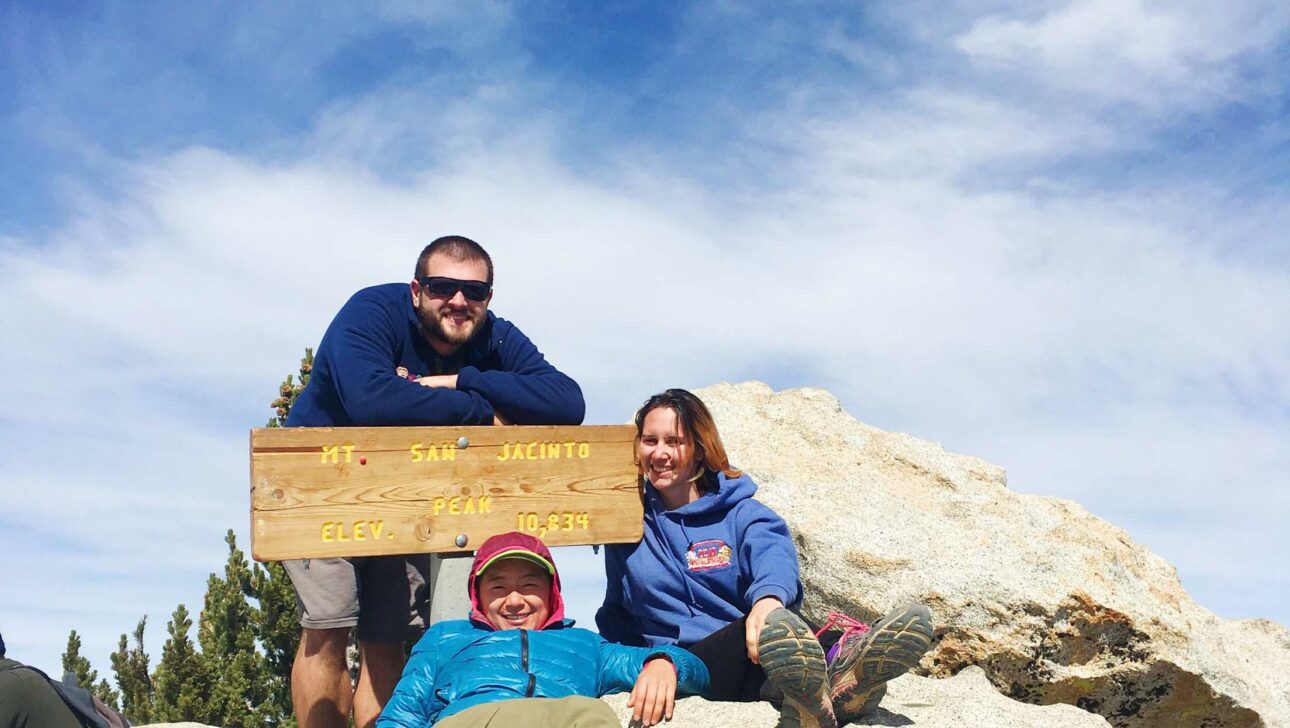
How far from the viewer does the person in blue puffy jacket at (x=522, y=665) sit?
4.07 m

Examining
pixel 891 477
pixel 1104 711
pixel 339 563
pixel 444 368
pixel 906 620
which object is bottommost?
pixel 1104 711

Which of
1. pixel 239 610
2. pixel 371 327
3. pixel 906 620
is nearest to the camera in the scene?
pixel 906 620

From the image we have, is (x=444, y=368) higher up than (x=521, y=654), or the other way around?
(x=444, y=368)

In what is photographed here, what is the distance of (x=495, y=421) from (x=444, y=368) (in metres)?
0.44

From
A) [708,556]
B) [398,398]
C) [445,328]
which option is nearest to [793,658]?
[708,556]

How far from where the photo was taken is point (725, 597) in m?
5.32

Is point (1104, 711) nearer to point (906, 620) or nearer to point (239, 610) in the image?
point (906, 620)

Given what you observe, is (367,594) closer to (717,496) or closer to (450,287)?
(450,287)

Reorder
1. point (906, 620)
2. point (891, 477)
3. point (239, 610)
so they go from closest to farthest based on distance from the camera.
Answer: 1. point (906, 620)
2. point (891, 477)
3. point (239, 610)

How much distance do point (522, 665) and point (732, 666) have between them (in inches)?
37.8

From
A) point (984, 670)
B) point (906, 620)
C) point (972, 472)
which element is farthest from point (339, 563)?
point (972, 472)

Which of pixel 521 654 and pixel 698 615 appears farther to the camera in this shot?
pixel 698 615

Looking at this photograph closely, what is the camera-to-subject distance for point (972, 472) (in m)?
7.77

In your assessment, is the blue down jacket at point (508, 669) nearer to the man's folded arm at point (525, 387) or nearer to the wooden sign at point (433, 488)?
the wooden sign at point (433, 488)
